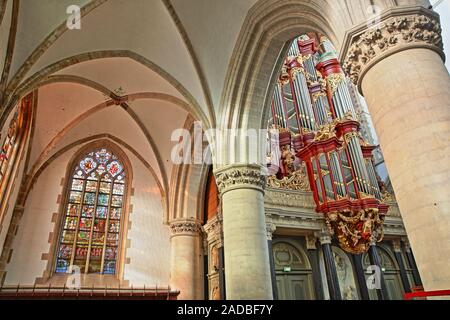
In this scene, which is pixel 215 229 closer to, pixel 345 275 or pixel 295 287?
pixel 295 287

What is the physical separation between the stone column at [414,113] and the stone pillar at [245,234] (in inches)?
123

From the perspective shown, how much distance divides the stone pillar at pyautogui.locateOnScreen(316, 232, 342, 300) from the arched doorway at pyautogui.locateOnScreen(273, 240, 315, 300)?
0.48 m

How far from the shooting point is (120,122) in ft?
36.1

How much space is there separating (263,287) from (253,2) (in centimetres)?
503

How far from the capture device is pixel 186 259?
9.67 m

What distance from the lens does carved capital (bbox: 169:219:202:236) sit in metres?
10.2

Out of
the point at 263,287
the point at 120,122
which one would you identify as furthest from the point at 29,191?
the point at 263,287

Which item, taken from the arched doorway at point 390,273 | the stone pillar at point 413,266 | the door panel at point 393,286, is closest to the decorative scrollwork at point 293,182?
the arched doorway at point 390,273

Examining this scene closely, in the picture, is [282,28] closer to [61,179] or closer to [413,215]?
[413,215]

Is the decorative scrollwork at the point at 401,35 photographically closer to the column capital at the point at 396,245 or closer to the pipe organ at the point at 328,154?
the pipe organ at the point at 328,154

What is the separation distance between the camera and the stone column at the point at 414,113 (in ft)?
8.17

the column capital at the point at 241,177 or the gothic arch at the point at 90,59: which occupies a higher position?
the gothic arch at the point at 90,59

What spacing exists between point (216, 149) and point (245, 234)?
197 centimetres

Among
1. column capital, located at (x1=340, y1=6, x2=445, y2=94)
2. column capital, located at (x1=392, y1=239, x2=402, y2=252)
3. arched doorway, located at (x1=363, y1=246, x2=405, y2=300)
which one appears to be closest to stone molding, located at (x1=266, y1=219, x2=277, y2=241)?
arched doorway, located at (x1=363, y1=246, x2=405, y2=300)
